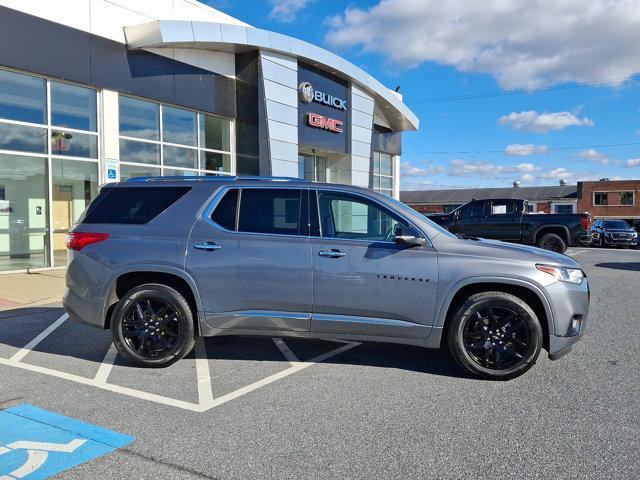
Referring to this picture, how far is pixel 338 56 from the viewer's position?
20.5m

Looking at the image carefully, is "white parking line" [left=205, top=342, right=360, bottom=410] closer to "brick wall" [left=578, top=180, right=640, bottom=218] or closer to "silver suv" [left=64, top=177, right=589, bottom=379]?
"silver suv" [left=64, top=177, right=589, bottom=379]

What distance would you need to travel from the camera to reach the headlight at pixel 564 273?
15.1ft

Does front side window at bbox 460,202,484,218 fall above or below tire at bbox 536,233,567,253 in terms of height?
above

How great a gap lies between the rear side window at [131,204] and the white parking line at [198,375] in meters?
1.47

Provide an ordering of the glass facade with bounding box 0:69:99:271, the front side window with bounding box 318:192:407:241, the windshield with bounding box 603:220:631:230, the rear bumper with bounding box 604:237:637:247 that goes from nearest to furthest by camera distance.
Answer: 1. the front side window with bounding box 318:192:407:241
2. the glass facade with bounding box 0:69:99:271
3. the rear bumper with bounding box 604:237:637:247
4. the windshield with bounding box 603:220:631:230

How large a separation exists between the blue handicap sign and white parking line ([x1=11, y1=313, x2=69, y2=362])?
1795 millimetres

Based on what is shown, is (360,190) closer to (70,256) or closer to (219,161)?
(70,256)

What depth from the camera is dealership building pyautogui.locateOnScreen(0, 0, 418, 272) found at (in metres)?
11.7

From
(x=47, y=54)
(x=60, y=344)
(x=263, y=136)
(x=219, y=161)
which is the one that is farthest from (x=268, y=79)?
(x=60, y=344)

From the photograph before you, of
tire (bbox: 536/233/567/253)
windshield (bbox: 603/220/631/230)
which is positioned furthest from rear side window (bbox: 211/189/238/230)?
windshield (bbox: 603/220/631/230)

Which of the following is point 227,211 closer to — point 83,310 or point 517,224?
point 83,310

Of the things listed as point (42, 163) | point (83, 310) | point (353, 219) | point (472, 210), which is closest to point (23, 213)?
point (42, 163)

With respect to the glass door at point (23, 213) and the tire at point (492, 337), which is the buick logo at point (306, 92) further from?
the tire at point (492, 337)

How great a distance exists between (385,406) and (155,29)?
12303 millimetres
